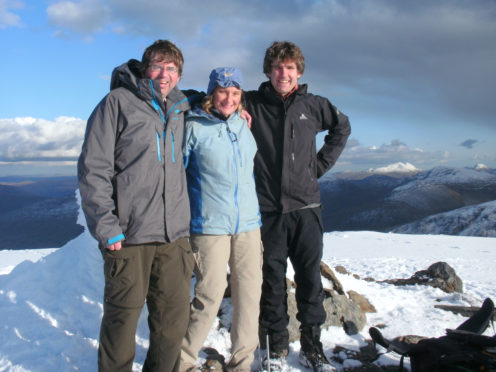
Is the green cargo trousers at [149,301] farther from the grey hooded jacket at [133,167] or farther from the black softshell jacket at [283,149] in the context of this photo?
the black softshell jacket at [283,149]

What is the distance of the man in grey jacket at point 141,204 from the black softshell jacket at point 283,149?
1.05m

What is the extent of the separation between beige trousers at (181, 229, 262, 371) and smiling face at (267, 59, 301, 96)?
1.72m

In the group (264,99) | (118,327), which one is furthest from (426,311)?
(118,327)

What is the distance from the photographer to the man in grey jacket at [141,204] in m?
3.02

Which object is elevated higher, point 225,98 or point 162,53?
point 162,53

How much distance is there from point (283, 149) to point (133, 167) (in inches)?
70.7

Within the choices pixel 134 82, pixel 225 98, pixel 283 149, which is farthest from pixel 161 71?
pixel 283 149

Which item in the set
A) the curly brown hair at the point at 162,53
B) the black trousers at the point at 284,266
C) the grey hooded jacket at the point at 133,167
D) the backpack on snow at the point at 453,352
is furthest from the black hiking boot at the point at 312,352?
the curly brown hair at the point at 162,53

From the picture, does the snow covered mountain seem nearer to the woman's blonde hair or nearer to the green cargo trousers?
the woman's blonde hair

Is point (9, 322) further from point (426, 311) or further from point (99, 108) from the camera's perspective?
point (426, 311)

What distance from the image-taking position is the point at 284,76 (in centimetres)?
426

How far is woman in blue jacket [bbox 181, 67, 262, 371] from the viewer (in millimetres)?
3764

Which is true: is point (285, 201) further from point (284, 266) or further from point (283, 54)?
point (283, 54)

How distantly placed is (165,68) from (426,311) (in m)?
5.96
